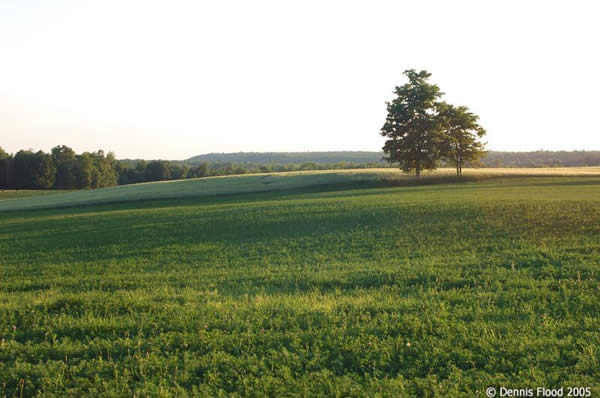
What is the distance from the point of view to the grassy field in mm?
5266

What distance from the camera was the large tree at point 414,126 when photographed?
51344 mm

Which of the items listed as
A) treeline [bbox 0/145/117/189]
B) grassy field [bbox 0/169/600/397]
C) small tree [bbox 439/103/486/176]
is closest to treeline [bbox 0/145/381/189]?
treeline [bbox 0/145/117/189]

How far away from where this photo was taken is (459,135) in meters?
53.2

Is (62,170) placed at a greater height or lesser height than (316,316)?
greater

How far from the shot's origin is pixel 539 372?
5141 millimetres

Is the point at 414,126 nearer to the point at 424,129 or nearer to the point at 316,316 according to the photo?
the point at 424,129

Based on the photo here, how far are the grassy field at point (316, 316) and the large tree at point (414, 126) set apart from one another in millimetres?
34435

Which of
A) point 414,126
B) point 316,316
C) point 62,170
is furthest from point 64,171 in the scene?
point 316,316

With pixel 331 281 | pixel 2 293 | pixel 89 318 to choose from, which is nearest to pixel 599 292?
pixel 331 281

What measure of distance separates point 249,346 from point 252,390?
1.17m

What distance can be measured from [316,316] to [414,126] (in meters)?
48.3

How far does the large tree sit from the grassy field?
3444 centimetres

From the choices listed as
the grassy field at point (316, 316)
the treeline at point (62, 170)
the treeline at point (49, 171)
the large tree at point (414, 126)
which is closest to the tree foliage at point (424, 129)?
the large tree at point (414, 126)

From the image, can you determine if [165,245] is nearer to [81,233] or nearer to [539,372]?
[81,233]
